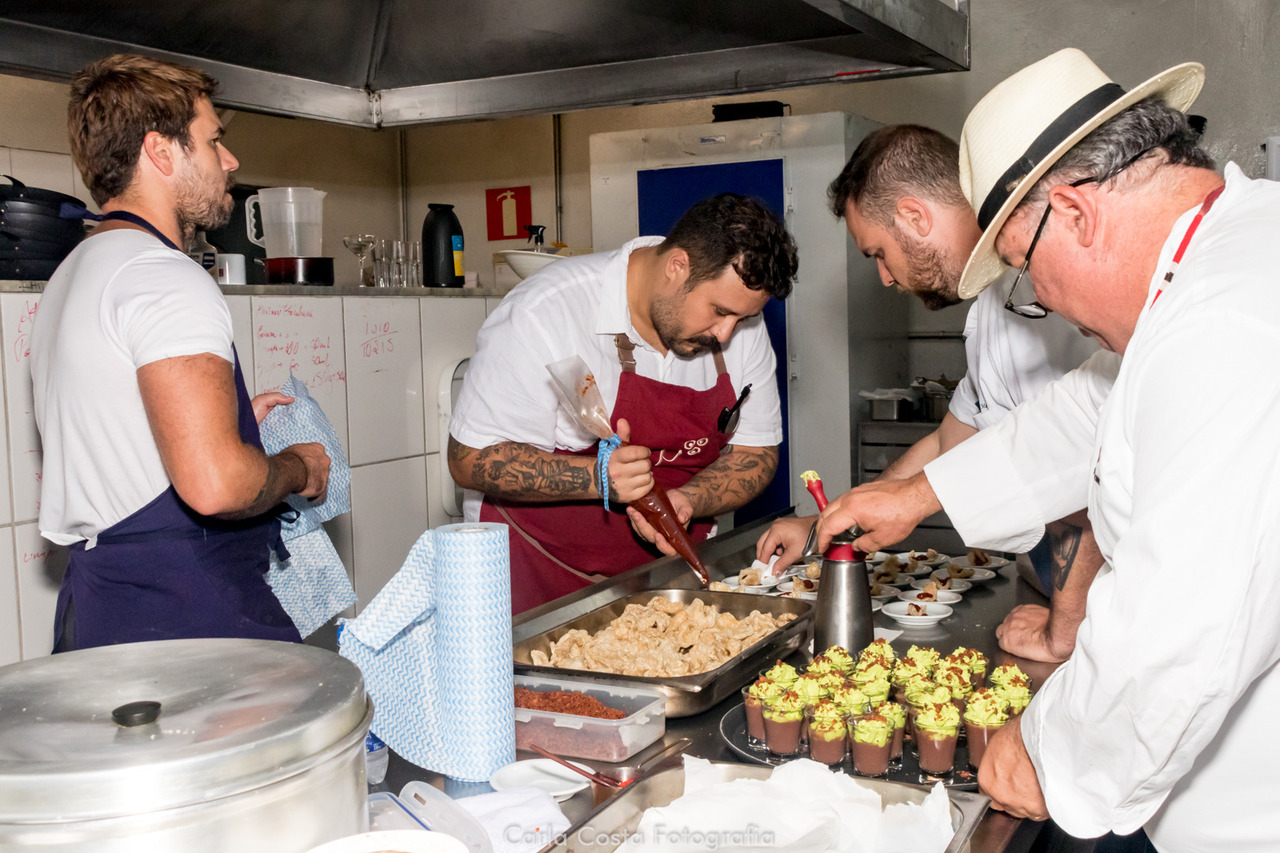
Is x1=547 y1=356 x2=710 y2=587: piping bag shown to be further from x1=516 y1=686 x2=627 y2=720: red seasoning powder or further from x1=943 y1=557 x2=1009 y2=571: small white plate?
x1=516 y1=686 x2=627 y2=720: red seasoning powder

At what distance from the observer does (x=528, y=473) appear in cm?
253

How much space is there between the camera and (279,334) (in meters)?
3.12

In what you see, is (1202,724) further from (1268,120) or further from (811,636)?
(1268,120)

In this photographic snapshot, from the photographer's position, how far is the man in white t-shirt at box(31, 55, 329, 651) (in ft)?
5.72

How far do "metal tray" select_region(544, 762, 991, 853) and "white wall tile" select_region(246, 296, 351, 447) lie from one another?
7.17ft

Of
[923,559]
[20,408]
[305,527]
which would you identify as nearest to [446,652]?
[305,527]

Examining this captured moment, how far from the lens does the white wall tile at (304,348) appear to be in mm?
3061

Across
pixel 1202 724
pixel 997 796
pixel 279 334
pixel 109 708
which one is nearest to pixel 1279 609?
pixel 1202 724

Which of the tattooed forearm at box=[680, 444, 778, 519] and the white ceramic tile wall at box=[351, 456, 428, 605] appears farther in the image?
the white ceramic tile wall at box=[351, 456, 428, 605]

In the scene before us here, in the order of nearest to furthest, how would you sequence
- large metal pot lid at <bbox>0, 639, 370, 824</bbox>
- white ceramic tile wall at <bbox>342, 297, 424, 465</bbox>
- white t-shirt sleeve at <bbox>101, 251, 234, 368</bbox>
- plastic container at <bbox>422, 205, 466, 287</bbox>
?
large metal pot lid at <bbox>0, 639, 370, 824</bbox> → white t-shirt sleeve at <bbox>101, 251, 234, 368</bbox> → white ceramic tile wall at <bbox>342, 297, 424, 465</bbox> → plastic container at <bbox>422, 205, 466, 287</bbox>

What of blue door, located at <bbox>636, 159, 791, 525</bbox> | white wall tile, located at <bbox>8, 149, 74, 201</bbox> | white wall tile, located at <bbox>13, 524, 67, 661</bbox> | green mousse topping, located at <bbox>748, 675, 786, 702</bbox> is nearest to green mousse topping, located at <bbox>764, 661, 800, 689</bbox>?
green mousse topping, located at <bbox>748, 675, 786, 702</bbox>

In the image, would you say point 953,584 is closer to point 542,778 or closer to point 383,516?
point 542,778

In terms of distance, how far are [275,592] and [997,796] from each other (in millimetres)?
A: 1554

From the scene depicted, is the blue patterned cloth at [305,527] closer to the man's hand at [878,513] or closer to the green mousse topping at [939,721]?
the man's hand at [878,513]
